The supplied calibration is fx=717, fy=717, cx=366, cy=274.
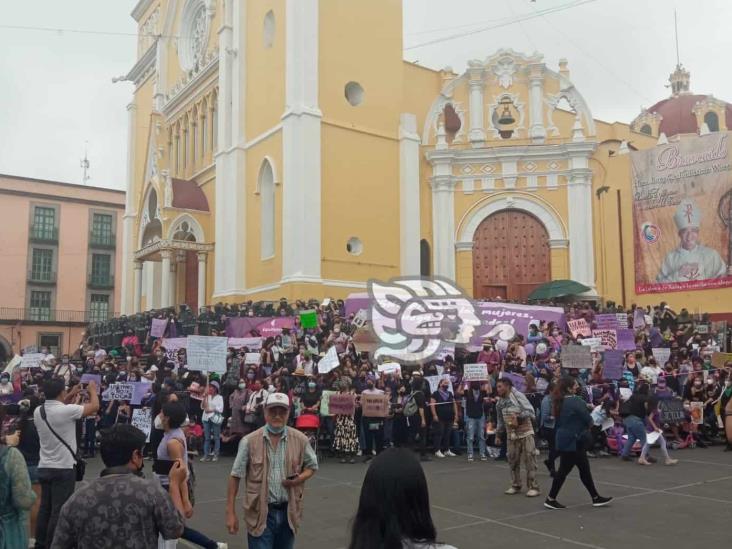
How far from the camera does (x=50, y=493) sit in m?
6.31

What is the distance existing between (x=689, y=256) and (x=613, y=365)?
1272 cm

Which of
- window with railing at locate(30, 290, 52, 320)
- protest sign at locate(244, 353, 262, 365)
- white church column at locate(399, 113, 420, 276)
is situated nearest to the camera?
protest sign at locate(244, 353, 262, 365)

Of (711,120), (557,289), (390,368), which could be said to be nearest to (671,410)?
(390,368)

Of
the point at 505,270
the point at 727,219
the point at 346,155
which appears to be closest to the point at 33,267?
the point at 346,155

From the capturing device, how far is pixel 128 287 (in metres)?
40.2

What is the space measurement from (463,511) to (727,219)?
20.1m

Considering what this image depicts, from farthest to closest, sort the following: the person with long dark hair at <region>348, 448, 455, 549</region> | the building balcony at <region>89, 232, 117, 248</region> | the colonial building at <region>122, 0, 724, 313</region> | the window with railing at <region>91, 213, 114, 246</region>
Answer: the window with railing at <region>91, 213, 114, 246</region> < the building balcony at <region>89, 232, 117, 248</region> < the colonial building at <region>122, 0, 724, 313</region> < the person with long dark hair at <region>348, 448, 455, 549</region>

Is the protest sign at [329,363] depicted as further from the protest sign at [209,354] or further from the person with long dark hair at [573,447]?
the person with long dark hair at [573,447]

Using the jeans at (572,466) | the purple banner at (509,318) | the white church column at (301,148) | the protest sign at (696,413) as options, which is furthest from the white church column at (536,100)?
the jeans at (572,466)

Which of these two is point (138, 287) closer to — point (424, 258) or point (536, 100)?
point (424, 258)

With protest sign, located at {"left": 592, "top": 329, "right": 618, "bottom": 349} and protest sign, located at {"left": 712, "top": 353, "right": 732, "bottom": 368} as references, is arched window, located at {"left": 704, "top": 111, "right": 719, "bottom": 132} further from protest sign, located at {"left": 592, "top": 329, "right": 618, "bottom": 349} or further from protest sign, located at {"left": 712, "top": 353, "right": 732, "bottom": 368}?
protest sign, located at {"left": 592, "top": 329, "right": 618, "bottom": 349}

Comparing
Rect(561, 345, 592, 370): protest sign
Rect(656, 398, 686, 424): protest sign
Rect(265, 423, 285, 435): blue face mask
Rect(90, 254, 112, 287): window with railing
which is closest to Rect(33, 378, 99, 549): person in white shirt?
Rect(265, 423, 285, 435): blue face mask

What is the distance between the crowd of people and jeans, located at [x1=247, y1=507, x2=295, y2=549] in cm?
1

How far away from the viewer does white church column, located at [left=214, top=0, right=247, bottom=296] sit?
2933 centimetres
